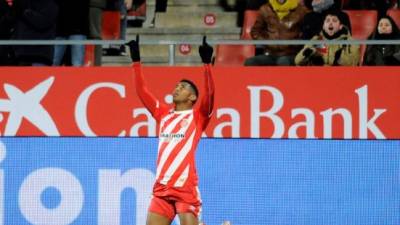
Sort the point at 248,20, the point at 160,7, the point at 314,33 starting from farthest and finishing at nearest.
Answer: the point at 160,7 < the point at 248,20 < the point at 314,33

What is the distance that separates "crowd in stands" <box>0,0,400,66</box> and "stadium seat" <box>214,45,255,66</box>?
17 centimetres

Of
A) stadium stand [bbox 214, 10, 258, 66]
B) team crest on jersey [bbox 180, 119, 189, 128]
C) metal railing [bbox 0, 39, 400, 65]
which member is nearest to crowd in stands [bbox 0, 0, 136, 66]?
metal railing [bbox 0, 39, 400, 65]

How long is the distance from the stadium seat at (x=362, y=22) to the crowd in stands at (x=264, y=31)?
510 mm

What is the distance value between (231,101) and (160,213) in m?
2.79

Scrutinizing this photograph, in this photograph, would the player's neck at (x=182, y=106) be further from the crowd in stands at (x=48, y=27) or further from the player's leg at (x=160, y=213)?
the crowd in stands at (x=48, y=27)

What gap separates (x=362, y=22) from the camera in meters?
15.1

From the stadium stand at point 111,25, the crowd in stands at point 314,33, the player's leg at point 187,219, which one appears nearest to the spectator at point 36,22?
the stadium stand at point 111,25

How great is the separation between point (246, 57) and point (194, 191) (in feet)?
13.9

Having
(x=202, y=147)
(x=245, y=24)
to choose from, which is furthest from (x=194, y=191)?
(x=245, y=24)

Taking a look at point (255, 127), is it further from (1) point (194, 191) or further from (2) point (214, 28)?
(2) point (214, 28)

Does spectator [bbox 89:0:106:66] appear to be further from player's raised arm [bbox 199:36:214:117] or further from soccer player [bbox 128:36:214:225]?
player's raised arm [bbox 199:36:214:117]

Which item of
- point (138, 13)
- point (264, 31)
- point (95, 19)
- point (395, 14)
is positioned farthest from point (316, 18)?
point (138, 13)

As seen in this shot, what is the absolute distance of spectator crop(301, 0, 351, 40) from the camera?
13.2 m

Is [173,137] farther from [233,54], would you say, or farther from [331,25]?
[233,54]
